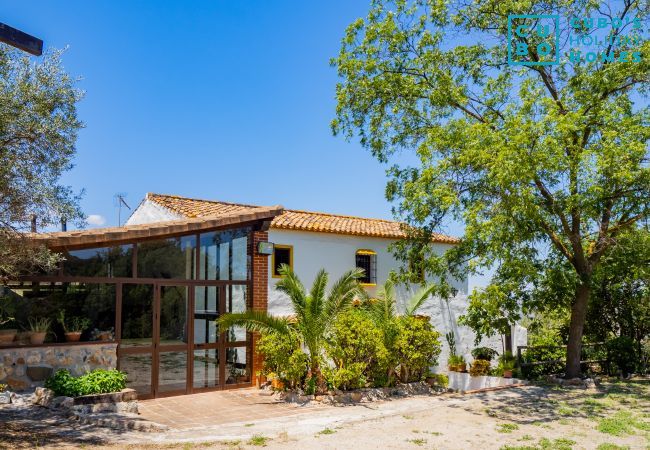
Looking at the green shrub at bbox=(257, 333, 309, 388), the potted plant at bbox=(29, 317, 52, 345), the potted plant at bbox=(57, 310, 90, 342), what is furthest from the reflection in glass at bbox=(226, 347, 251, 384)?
the potted plant at bbox=(29, 317, 52, 345)

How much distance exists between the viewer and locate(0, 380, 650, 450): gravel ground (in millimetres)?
8641

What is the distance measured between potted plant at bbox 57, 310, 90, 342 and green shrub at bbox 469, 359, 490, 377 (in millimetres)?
11083

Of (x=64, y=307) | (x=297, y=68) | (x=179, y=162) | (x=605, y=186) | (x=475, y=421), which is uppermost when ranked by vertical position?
(x=297, y=68)

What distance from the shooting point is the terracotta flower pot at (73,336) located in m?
11.8

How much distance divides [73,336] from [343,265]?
8366mm

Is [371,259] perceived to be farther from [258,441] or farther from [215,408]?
[258,441]

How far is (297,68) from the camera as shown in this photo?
15039 millimetres

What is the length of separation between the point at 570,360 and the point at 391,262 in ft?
20.4

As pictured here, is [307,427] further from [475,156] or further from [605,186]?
[605,186]

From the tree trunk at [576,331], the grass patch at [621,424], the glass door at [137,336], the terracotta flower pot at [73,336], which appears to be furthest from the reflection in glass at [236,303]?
the tree trunk at [576,331]

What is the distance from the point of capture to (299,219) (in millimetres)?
17641

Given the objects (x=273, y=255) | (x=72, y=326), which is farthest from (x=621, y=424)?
(x=72, y=326)

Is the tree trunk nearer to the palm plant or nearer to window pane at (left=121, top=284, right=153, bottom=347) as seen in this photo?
the palm plant

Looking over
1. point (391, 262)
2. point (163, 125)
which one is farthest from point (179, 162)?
point (391, 262)
